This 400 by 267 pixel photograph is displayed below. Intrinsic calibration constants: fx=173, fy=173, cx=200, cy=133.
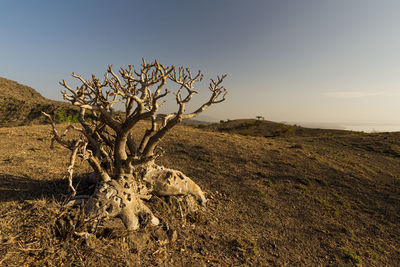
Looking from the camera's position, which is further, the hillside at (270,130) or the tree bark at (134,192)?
the hillside at (270,130)

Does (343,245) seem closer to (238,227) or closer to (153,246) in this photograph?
(238,227)

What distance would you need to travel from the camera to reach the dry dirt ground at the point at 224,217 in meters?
3.57

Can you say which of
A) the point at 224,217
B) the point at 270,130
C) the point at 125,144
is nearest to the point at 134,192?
the point at 125,144

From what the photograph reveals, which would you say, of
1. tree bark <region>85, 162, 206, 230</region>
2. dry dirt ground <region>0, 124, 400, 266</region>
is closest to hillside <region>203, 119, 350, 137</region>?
dry dirt ground <region>0, 124, 400, 266</region>

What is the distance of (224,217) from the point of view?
6.30m

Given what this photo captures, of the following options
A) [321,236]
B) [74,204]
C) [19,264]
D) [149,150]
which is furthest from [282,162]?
[19,264]

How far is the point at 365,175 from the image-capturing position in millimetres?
11391

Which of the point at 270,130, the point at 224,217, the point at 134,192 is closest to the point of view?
the point at 134,192

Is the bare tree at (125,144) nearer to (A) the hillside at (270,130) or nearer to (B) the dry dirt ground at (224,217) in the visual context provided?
(B) the dry dirt ground at (224,217)

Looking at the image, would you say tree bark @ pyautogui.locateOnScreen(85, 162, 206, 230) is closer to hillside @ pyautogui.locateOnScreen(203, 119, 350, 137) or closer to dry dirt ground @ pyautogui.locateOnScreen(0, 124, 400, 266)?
dry dirt ground @ pyautogui.locateOnScreen(0, 124, 400, 266)

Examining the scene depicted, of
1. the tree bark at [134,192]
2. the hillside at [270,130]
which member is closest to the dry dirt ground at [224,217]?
the tree bark at [134,192]

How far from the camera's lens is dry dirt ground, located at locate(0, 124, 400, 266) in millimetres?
3572

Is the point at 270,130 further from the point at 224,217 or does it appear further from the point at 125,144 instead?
the point at 125,144

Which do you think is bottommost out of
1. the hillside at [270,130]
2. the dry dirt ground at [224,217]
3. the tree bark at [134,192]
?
the dry dirt ground at [224,217]
